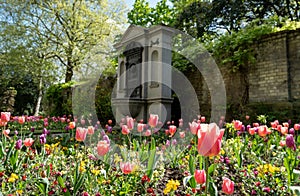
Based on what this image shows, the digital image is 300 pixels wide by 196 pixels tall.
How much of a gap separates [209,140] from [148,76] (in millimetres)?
6069

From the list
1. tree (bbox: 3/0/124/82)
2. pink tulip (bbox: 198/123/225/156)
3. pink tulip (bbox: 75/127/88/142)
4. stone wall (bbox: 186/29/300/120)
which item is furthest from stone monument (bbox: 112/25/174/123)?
pink tulip (bbox: 198/123/225/156)

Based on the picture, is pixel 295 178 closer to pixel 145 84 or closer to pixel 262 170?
pixel 262 170

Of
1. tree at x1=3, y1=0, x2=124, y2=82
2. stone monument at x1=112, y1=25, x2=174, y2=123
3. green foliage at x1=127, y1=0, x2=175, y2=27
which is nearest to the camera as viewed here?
stone monument at x1=112, y1=25, x2=174, y2=123

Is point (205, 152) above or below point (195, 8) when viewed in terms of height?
below

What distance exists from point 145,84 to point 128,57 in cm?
148

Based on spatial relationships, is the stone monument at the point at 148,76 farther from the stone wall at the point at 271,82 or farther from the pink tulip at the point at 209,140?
the pink tulip at the point at 209,140

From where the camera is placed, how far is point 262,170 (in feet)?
5.84

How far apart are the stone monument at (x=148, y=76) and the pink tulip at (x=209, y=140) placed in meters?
5.31

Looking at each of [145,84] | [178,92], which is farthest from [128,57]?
[178,92]

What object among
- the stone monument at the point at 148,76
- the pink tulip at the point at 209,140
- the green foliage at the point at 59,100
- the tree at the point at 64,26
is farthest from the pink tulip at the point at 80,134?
the tree at the point at 64,26

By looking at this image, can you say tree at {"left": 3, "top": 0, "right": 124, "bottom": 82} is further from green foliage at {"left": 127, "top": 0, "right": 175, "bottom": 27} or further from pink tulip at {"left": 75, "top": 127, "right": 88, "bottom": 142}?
pink tulip at {"left": 75, "top": 127, "right": 88, "bottom": 142}

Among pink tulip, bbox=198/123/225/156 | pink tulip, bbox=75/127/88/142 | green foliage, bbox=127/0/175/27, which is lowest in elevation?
pink tulip, bbox=75/127/88/142

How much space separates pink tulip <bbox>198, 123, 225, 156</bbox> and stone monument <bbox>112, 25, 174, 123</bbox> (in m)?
5.31

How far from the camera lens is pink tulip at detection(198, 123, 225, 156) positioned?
0.83 meters
